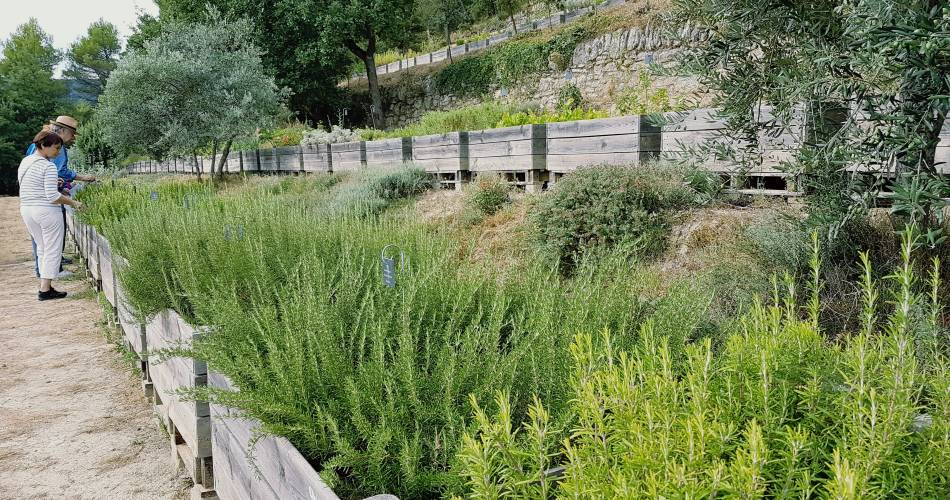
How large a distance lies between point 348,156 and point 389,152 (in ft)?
5.14

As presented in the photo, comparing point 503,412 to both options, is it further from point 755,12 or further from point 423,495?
point 755,12

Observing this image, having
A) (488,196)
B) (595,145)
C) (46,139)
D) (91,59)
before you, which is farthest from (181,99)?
(91,59)

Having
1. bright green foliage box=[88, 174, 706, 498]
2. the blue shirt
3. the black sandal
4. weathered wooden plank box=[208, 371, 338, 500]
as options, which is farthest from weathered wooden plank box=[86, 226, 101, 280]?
weathered wooden plank box=[208, 371, 338, 500]

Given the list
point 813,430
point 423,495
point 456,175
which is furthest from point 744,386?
point 456,175

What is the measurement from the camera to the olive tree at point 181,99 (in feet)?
42.1

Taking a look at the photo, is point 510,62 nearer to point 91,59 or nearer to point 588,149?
point 588,149

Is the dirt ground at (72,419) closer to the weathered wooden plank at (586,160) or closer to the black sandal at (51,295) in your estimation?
the black sandal at (51,295)

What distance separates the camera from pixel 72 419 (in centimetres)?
448

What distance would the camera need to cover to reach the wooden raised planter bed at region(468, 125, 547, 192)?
748 cm

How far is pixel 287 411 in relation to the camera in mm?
2029

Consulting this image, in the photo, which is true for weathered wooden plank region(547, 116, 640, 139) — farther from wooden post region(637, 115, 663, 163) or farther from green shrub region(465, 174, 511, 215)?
green shrub region(465, 174, 511, 215)

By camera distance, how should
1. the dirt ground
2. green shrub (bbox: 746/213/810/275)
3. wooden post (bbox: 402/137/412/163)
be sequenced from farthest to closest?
wooden post (bbox: 402/137/412/163) < green shrub (bbox: 746/213/810/275) < the dirt ground

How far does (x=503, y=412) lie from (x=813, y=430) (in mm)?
659

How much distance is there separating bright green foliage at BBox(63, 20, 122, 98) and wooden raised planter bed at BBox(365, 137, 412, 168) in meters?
66.6
